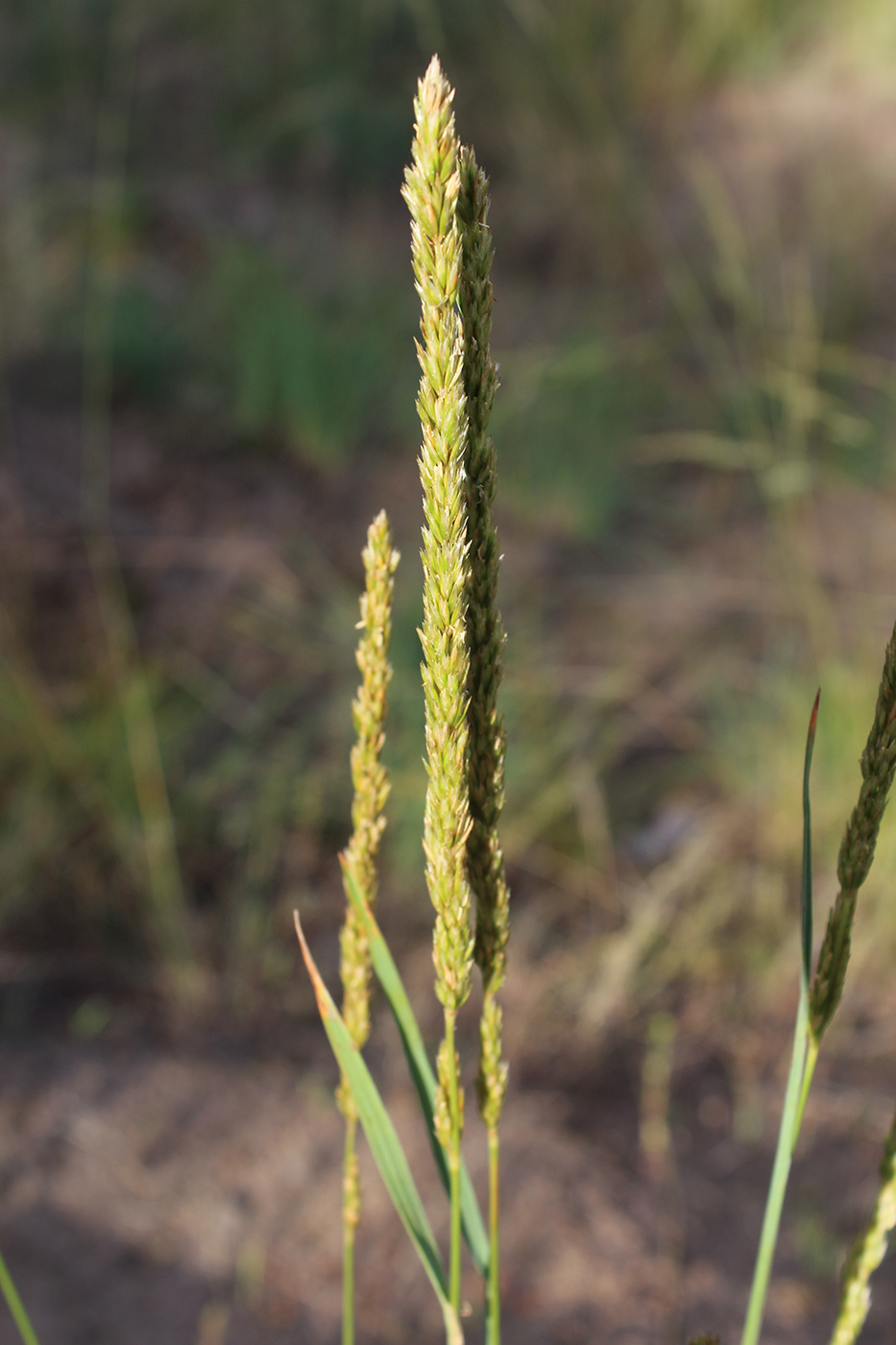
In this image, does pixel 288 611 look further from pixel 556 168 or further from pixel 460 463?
pixel 556 168

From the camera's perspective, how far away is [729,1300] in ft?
4.46

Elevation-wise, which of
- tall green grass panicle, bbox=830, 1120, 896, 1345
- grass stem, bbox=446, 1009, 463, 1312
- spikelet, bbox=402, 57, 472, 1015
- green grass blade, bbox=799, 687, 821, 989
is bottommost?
tall green grass panicle, bbox=830, 1120, 896, 1345

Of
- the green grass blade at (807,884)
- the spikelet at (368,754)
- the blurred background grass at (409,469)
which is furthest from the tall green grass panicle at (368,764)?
the blurred background grass at (409,469)

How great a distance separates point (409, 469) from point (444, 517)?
2.92 metres

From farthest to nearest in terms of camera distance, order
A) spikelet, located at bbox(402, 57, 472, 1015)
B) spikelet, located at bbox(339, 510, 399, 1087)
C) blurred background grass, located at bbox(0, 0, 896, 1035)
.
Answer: blurred background grass, located at bbox(0, 0, 896, 1035) → spikelet, located at bbox(339, 510, 399, 1087) → spikelet, located at bbox(402, 57, 472, 1015)

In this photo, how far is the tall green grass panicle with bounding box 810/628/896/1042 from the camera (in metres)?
0.48

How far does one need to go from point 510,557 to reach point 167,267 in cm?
226

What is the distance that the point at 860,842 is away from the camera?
50 cm

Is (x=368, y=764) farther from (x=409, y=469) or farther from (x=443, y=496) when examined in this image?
(x=409, y=469)

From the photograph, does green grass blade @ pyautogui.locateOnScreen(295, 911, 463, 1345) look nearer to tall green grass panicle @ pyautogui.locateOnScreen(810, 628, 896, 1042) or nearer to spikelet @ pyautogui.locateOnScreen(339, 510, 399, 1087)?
spikelet @ pyautogui.locateOnScreen(339, 510, 399, 1087)

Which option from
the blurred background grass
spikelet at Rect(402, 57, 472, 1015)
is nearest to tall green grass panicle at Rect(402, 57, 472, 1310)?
spikelet at Rect(402, 57, 472, 1015)

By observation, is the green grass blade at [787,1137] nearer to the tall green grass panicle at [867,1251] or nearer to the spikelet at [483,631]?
the tall green grass panicle at [867,1251]

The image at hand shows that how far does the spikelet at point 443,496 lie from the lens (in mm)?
385

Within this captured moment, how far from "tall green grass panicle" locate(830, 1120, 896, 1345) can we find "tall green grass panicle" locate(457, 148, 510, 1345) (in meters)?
0.19
